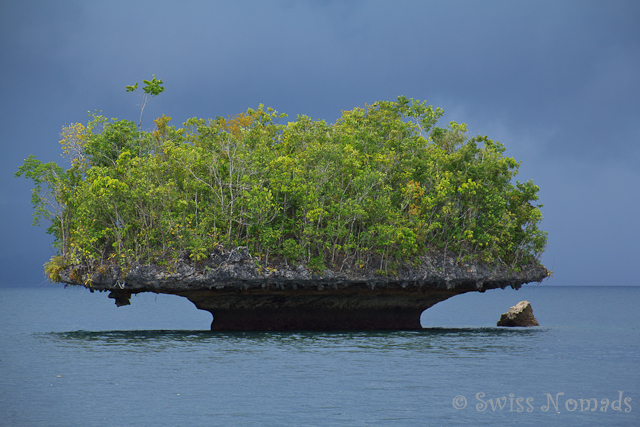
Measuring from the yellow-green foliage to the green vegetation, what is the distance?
77 mm

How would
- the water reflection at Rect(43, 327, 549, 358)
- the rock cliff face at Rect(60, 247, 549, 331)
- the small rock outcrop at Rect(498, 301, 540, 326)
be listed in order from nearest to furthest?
the water reflection at Rect(43, 327, 549, 358) < the rock cliff face at Rect(60, 247, 549, 331) < the small rock outcrop at Rect(498, 301, 540, 326)

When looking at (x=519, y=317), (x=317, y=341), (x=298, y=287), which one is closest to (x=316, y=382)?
(x=317, y=341)

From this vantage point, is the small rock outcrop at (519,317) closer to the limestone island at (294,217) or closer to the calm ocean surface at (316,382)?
the limestone island at (294,217)

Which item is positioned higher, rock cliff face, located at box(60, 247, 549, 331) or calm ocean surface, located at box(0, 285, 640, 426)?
rock cliff face, located at box(60, 247, 549, 331)

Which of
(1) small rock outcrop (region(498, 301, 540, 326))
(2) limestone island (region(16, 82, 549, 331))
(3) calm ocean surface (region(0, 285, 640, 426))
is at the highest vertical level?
(2) limestone island (region(16, 82, 549, 331))

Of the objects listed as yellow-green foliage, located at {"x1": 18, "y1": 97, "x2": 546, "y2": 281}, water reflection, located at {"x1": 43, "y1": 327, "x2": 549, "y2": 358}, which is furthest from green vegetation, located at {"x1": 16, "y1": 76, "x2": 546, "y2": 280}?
water reflection, located at {"x1": 43, "y1": 327, "x2": 549, "y2": 358}

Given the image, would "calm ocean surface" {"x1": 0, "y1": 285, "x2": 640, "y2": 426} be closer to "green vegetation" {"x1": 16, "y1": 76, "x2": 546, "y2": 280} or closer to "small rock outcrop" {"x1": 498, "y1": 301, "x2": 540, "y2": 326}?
"green vegetation" {"x1": 16, "y1": 76, "x2": 546, "y2": 280}

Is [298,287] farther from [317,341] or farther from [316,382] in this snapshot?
[316,382]

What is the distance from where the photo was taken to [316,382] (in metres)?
18.2

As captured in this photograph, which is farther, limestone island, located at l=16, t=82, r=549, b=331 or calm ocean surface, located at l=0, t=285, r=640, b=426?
limestone island, located at l=16, t=82, r=549, b=331

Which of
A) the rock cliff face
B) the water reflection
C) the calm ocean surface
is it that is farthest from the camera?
the rock cliff face

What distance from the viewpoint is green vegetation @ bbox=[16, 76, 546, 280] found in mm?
28766

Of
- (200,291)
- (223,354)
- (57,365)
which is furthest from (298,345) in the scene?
(57,365)

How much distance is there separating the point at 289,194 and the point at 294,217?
4.70 ft
